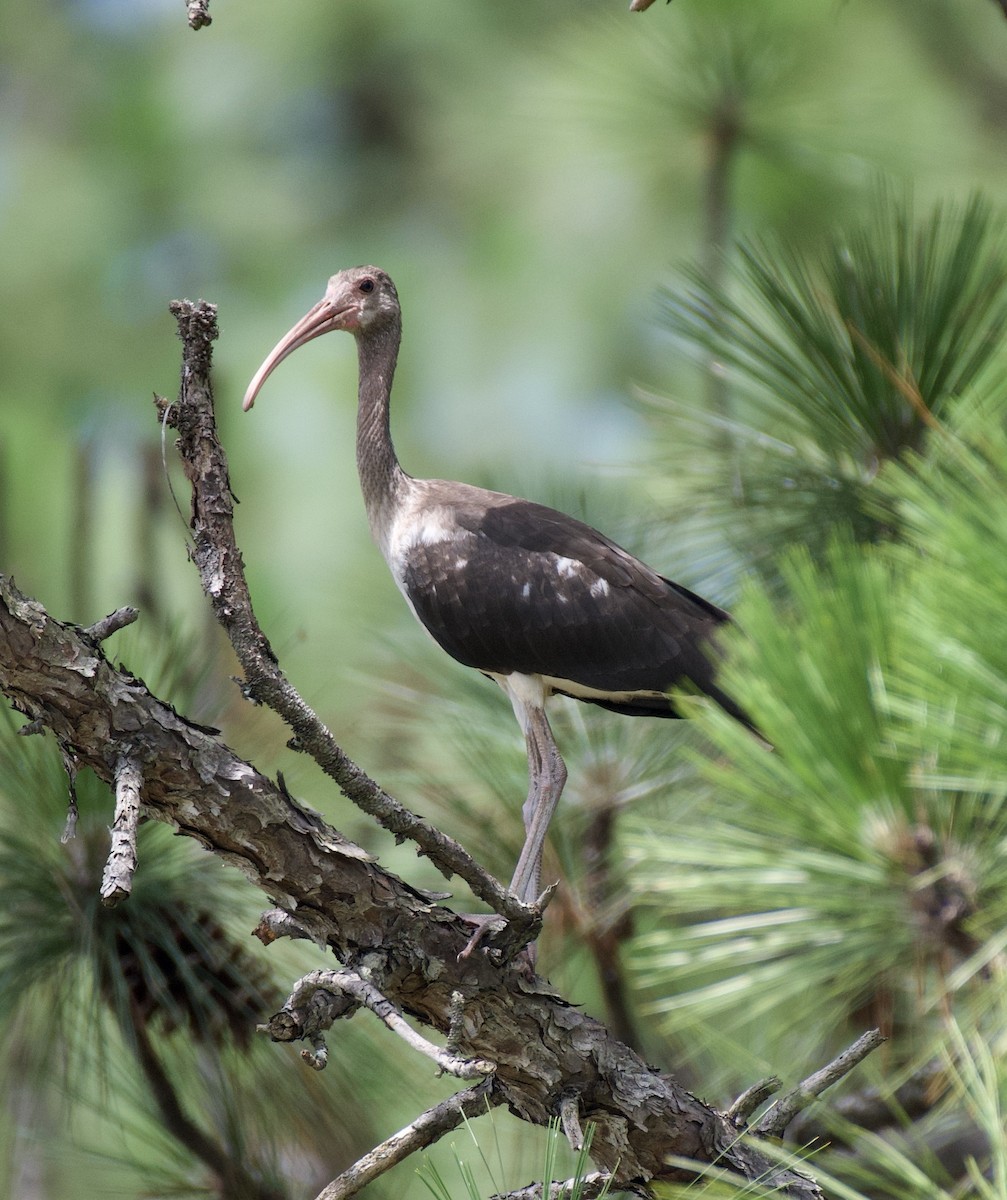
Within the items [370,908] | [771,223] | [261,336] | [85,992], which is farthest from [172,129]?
[370,908]

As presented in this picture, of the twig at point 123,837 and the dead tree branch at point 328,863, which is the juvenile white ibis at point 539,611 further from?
the twig at point 123,837

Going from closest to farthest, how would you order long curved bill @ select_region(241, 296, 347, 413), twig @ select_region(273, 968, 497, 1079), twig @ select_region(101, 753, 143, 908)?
twig @ select_region(101, 753, 143, 908), twig @ select_region(273, 968, 497, 1079), long curved bill @ select_region(241, 296, 347, 413)

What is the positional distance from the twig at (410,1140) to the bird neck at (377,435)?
1.98m

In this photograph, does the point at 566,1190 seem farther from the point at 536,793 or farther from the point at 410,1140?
the point at 536,793

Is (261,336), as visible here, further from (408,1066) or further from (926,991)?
(926,991)

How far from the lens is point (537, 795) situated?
3.59 metres

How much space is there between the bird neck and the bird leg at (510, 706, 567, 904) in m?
0.75

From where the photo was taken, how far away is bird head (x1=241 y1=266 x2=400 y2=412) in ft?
13.4

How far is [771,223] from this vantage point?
689 cm

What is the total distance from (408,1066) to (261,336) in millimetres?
6392

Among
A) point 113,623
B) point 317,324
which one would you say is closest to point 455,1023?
point 113,623

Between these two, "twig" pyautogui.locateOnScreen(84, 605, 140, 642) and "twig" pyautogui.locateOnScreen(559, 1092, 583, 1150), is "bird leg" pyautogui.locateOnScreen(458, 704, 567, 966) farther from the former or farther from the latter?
"twig" pyautogui.locateOnScreen(84, 605, 140, 642)

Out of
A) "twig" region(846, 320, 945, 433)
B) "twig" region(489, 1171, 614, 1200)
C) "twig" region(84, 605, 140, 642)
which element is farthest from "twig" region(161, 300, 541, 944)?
"twig" region(846, 320, 945, 433)

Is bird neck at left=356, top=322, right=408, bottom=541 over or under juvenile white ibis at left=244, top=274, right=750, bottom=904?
over
